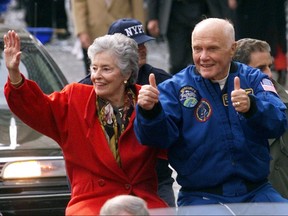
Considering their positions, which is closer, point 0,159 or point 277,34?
point 0,159

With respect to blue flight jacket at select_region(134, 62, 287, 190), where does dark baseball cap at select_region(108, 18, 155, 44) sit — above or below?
above

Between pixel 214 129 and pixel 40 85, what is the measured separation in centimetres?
318

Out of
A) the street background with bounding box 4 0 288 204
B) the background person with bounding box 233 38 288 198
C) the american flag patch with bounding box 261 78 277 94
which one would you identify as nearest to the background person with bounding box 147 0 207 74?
the street background with bounding box 4 0 288 204

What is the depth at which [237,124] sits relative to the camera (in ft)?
19.9

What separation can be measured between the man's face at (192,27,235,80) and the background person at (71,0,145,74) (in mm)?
5349

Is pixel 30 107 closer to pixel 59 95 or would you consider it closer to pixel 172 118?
pixel 59 95

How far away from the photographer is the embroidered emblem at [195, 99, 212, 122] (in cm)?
606

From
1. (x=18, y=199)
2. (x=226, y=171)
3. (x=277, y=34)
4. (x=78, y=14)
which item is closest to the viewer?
(x=226, y=171)

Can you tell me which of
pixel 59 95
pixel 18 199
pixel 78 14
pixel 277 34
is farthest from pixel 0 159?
pixel 277 34

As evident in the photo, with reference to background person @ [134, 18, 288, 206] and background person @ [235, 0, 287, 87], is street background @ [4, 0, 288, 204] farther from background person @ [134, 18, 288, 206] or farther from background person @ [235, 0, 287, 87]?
background person @ [134, 18, 288, 206]

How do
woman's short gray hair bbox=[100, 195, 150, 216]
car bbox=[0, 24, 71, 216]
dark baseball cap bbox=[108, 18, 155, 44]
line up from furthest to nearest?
1. car bbox=[0, 24, 71, 216]
2. dark baseball cap bbox=[108, 18, 155, 44]
3. woman's short gray hair bbox=[100, 195, 150, 216]

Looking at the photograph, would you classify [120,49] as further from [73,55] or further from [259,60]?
[73,55]

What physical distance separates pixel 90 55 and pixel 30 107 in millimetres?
444

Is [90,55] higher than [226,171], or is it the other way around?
[90,55]
